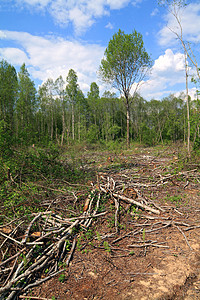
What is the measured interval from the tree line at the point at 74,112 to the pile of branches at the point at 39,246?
3.77m

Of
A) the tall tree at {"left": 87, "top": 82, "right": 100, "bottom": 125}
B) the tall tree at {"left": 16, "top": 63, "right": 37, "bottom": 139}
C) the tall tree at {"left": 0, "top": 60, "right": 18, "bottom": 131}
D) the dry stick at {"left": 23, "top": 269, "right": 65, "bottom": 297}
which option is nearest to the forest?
the dry stick at {"left": 23, "top": 269, "right": 65, "bottom": 297}

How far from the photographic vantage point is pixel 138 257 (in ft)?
11.2

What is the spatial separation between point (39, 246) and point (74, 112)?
33.7m

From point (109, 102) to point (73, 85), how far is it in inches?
488

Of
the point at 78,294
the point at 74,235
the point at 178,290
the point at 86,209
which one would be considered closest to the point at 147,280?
the point at 178,290

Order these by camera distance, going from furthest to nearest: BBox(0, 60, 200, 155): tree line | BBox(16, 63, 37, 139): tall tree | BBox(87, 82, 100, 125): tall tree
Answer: BBox(87, 82, 100, 125): tall tree, BBox(16, 63, 37, 139): tall tree, BBox(0, 60, 200, 155): tree line

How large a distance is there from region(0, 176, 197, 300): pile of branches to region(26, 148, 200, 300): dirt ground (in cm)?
16

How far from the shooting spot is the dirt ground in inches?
107

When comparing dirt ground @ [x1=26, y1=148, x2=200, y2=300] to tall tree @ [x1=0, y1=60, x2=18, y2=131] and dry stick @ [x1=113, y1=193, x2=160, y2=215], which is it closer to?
dry stick @ [x1=113, y1=193, x2=160, y2=215]

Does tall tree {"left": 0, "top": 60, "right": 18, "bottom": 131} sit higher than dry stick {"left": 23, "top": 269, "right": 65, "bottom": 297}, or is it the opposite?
tall tree {"left": 0, "top": 60, "right": 18, "bottom": 131}

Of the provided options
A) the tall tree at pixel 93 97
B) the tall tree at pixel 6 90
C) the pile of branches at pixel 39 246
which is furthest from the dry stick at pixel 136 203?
the tall tree at pixel 93 97

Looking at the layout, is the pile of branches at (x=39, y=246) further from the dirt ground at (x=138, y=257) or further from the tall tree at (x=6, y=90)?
the tall tree at (x=6, y=90)

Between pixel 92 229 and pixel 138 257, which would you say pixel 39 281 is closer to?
pixel 92 229

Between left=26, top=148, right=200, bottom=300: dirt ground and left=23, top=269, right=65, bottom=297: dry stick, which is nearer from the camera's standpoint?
left=26, top=148, right=200, bottom=300: dirt ground
